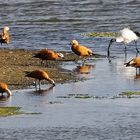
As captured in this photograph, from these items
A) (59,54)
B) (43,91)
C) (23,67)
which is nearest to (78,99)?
(43,91)

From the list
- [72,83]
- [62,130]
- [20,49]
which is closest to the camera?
[62,130]

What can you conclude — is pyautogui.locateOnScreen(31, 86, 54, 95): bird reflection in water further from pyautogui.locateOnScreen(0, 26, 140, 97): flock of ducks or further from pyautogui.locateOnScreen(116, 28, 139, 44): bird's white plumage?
pyautogui.locateOnScreen(116, 28, 139, 44): bird's white plumage

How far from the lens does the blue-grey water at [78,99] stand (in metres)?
23.3

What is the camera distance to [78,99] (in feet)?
92.0

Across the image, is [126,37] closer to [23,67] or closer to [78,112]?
[23,67]

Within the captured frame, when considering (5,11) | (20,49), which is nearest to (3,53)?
(20,49)

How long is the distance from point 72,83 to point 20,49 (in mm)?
11637

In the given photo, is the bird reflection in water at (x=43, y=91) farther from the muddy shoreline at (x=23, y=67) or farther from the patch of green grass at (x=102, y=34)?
the patch of green grass at (x=102, y=34)

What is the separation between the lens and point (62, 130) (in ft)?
76.7

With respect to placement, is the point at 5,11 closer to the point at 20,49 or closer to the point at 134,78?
the point at 20,49

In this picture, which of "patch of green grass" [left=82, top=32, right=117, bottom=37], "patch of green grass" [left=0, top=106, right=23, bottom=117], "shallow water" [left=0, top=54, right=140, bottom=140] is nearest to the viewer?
"shallow water" [left=0, top=54, right=140, bottom=140]

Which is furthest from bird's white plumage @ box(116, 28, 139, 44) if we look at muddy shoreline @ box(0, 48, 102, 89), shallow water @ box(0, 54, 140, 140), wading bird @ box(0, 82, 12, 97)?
wading bird @ box(0, 82, 12, 97)

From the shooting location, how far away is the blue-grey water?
23266 mm

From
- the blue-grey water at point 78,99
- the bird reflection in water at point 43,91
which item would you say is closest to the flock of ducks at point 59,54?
the blue-grey water at point 78,99
